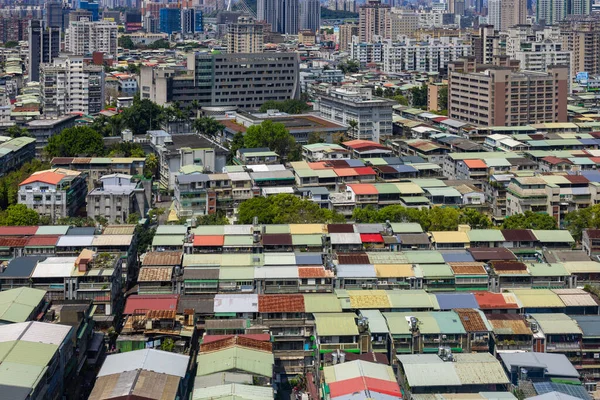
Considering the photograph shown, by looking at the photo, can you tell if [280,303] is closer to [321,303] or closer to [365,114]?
[321,303]

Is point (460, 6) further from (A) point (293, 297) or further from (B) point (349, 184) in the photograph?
(A) point (293, 297)

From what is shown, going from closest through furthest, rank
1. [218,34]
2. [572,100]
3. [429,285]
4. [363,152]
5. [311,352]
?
[311,352] → [429,285] → [363,152] → [572,100] → [218,34]

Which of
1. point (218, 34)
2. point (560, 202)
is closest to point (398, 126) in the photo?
point (560, 202)

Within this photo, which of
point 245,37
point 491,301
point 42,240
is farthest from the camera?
point 245,37

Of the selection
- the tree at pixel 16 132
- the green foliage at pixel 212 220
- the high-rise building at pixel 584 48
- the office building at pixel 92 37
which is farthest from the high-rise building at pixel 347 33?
the green foliage at pixel 212 220

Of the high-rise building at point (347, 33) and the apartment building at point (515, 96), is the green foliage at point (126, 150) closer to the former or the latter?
the apartment building at point (515, 96)

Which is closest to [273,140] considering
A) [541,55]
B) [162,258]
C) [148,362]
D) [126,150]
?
[126,150]
